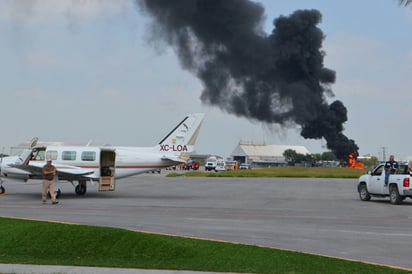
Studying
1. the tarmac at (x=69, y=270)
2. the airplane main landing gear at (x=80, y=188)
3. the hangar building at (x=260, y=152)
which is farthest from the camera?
the hangar building at (x=260, y=152)

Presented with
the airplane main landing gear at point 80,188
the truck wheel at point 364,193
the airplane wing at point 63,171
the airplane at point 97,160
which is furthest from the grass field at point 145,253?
the truck wheel at point 364,193

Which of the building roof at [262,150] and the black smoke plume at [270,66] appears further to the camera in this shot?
the building roof at [262,150]

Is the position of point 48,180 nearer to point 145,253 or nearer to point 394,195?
point 145,253

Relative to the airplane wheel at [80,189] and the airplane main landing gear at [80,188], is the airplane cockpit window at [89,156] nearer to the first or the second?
the airplane main landing gear at [80,188]

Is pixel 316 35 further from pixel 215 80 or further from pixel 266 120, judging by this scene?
pixel 215 80

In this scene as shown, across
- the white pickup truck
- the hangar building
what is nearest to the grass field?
the white pickup truck

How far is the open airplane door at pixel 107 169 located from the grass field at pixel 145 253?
14.7 meters

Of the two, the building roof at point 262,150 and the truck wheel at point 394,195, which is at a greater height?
the building roof at point 262,150

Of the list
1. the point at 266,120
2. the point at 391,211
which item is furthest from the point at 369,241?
the point at 266,120

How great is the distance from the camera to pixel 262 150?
164 metres

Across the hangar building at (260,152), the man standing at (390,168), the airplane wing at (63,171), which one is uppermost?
the hangar building at (260,152)

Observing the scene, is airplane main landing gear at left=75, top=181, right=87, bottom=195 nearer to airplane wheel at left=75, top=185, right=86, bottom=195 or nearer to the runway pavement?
airplane wheel at left=75, top=185, right=86, bottom=195

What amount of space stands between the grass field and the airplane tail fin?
53.5 ft

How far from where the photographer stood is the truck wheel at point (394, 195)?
84.1 feet
